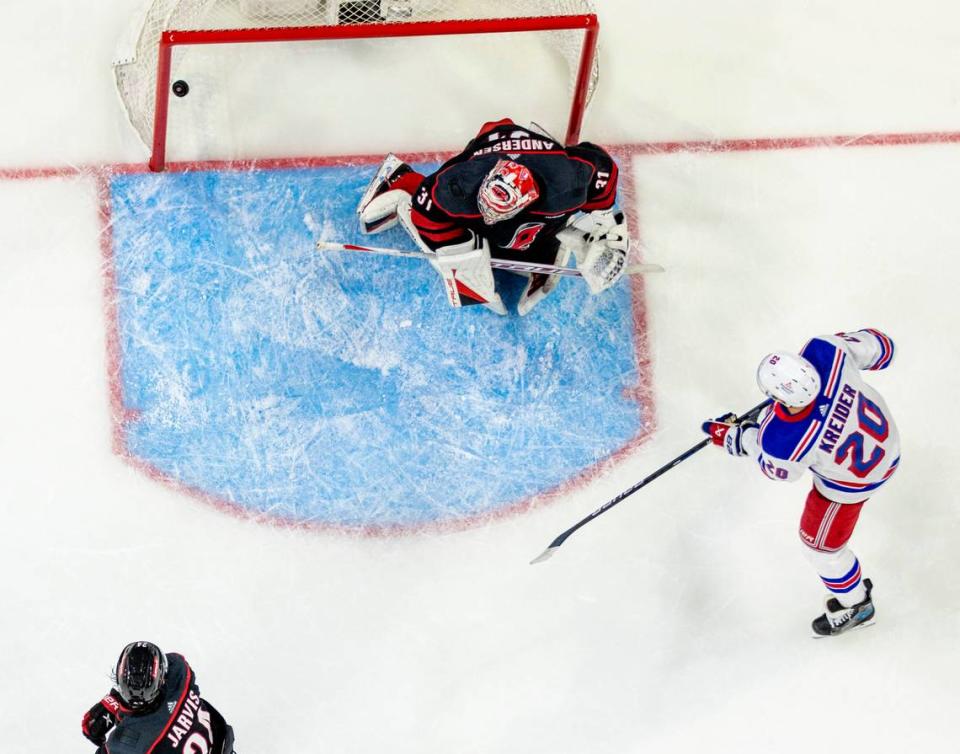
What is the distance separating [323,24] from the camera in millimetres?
4828

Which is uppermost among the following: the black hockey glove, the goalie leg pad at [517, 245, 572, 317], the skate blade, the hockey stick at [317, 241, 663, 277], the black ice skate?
the hockey stick at [317, 241, 663, 277]

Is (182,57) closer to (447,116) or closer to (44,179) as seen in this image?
(44,179)

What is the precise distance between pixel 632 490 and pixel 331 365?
1182 millimetres

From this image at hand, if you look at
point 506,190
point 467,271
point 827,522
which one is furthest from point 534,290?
point 827,522

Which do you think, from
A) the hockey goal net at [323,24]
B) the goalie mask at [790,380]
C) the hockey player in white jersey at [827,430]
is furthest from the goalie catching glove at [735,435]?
the hockey goal net at [323,24]

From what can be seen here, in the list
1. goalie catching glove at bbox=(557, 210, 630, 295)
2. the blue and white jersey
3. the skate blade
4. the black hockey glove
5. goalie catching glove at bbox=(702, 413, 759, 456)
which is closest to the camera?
the black hockey glove

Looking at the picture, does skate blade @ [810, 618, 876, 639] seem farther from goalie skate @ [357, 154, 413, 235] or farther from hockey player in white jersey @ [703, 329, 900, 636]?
goalie skate @ [357, 154, 413, 235]

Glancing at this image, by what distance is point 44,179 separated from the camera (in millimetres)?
4797

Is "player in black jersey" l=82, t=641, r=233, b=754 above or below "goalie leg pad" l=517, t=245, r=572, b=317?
below

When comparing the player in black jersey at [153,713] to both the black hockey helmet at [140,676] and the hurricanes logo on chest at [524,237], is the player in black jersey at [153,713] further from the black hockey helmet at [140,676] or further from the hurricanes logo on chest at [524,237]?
the hurricanes logo on chest at [524,237]

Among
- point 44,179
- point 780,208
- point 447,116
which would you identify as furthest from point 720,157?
point 44,179

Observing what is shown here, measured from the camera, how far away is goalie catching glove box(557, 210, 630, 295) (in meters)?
4.51

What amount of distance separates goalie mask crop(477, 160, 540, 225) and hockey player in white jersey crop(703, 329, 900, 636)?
0.91 metres

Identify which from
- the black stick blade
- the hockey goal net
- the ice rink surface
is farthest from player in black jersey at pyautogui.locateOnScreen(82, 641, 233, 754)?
the hockey goal net
